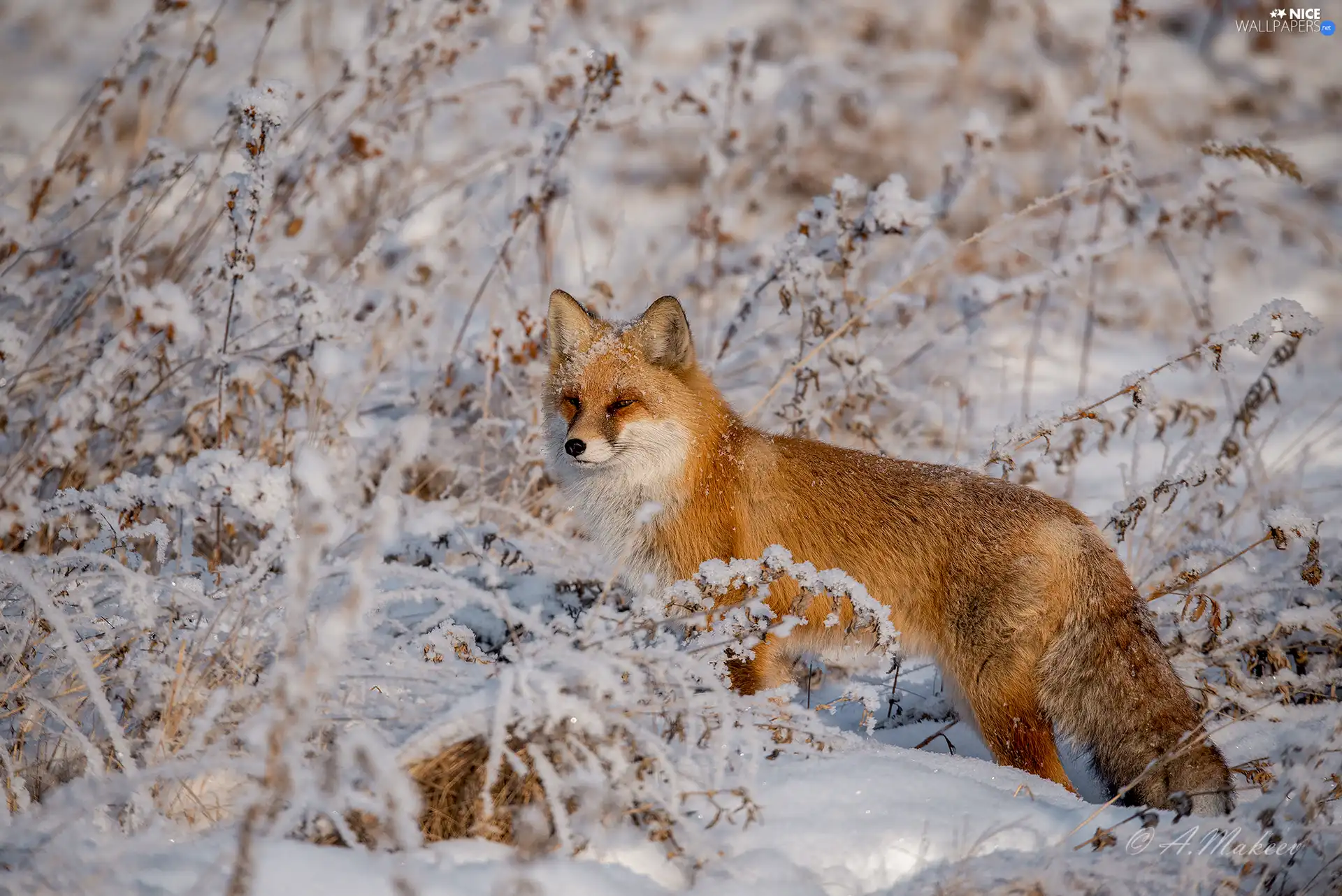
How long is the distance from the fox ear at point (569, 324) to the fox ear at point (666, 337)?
209mm

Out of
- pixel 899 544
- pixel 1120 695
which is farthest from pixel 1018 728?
pixel 899 544

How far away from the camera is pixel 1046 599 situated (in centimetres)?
310

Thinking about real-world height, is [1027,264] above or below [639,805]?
above

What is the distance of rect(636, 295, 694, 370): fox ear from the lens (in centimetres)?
365

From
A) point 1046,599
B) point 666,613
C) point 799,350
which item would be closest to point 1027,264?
point 799,350

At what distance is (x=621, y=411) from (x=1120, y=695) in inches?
74.1

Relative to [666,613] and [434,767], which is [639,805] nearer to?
[434,767]

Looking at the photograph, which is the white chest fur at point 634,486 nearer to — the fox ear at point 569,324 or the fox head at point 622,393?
the fox head at point 622,393

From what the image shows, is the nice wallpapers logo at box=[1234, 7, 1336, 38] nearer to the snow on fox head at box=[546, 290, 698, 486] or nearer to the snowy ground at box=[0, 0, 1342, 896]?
the snowy ground at box=[0, 0, 1342, 896]

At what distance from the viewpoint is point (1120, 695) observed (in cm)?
295

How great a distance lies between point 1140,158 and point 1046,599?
6.78 metres

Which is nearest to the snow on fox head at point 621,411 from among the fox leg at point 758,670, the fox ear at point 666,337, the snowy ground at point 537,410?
the fox ear at point 666,337

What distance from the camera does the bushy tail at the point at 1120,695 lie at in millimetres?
2777

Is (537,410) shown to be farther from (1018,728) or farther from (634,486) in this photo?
(1018,728)
